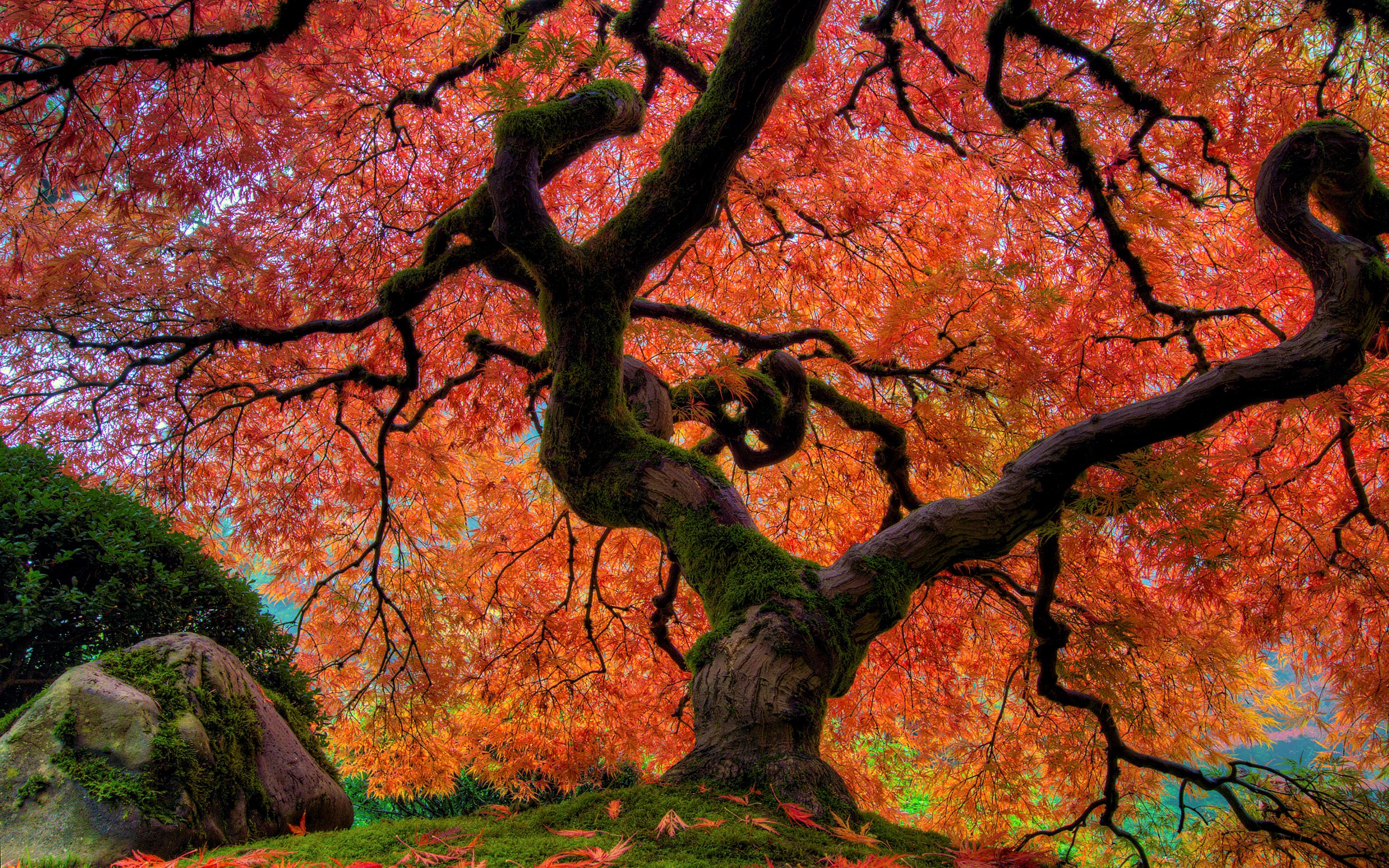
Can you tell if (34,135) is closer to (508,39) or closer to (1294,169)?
(508,39)

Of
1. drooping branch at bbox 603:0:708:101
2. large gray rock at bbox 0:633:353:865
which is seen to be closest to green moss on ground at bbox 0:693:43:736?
large gray rock at bbox 0:633:353:865

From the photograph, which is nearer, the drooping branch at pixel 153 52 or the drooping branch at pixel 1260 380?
the drooping branch at pixel 1260 380

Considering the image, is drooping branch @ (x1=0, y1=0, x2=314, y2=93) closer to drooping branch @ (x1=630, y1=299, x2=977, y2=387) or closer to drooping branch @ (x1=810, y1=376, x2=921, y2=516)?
drooping branch @ (x1=630, y1=299, x2=977, y2=387)

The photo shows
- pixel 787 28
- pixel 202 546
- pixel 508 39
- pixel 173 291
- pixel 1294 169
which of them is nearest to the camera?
pixel 787 28

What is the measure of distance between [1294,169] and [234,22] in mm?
3955

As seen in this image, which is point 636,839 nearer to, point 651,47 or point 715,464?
point 715,464

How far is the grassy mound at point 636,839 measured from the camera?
1.17 metres

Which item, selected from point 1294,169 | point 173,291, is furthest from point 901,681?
point 173,291

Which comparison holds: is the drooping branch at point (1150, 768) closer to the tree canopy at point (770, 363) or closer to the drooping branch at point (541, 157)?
the tree canopy at point (770, 363)

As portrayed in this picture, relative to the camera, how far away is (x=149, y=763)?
1.52 meters

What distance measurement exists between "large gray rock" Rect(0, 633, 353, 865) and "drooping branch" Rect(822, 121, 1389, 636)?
170 centimetres

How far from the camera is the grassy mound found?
1168 millimetres

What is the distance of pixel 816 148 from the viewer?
3.56 meters

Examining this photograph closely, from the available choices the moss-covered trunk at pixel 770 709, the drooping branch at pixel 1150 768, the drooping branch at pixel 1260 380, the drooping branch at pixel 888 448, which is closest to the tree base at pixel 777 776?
the moss-covered trunk at pixel 770 709
